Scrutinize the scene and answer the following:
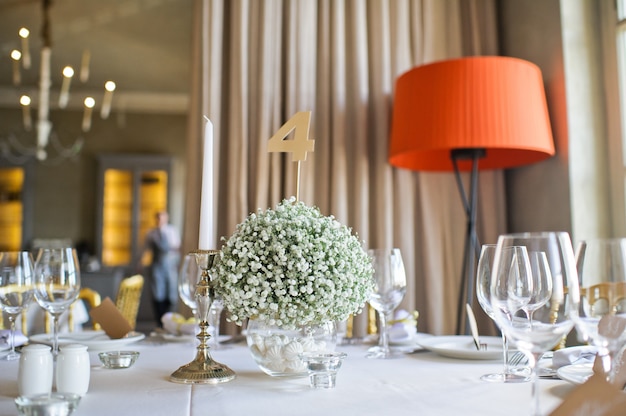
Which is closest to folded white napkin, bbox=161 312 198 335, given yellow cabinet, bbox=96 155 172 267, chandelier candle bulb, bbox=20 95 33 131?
chandelier candle bulb, bbox=20 95 33 131

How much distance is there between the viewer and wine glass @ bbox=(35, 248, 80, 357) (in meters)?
1.26

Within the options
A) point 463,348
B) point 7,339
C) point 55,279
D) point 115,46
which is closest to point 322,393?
point 463,348

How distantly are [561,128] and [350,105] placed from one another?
A: 36.3 inches

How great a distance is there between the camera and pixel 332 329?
1139 millimetres

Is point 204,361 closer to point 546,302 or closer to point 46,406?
point 46,406

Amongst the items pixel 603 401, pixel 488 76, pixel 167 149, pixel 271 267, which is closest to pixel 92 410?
pixel 271 267

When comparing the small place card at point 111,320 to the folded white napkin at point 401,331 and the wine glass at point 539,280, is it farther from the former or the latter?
the wine glass at point 539,280

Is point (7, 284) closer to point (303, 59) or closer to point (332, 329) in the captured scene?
point (332, 329)

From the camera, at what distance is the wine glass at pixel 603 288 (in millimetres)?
776

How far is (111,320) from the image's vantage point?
1549mm

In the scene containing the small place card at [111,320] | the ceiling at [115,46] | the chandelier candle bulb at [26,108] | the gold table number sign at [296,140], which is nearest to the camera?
the gold table number sign at [296,140]

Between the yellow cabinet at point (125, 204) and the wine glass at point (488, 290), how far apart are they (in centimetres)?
664

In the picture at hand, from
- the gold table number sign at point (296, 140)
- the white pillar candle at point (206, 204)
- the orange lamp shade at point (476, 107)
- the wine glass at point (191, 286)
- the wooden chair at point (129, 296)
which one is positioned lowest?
the wooden chair at point (129, 296)

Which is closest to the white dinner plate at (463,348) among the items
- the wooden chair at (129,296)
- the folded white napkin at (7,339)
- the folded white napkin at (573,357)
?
the folded white napkin at (573,357)
